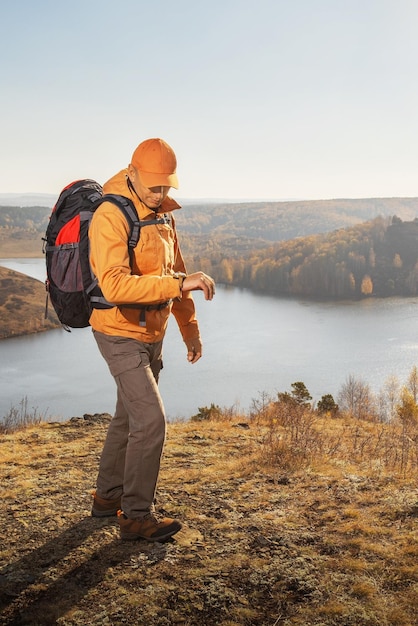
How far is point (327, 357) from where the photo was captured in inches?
2392

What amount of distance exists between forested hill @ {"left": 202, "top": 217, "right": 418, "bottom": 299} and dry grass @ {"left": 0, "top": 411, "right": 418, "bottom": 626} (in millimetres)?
104850

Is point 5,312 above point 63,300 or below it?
below

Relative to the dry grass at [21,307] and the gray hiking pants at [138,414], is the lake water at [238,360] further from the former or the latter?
the gray hiking pants at [138,414]

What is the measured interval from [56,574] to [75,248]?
5.70ft

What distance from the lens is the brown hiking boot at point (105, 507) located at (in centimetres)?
390

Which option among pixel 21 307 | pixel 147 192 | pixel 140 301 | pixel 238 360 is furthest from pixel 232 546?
pixel 21 307

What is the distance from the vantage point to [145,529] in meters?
3.49

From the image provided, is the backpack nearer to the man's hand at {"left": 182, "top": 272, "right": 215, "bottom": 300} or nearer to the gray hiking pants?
the gray hiking pants

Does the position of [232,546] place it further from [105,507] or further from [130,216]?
[130,216]

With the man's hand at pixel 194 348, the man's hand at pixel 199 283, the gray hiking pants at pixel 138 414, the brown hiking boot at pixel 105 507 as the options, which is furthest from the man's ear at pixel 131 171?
the brown hiking boot at pixel 105 507

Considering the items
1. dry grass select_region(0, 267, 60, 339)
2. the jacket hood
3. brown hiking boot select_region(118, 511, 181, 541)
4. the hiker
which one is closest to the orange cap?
the hiker

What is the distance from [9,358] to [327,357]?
3402cm

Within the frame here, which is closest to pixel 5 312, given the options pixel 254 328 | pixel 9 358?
pixel 9 358

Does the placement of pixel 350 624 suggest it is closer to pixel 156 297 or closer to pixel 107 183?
pixel 156 297
